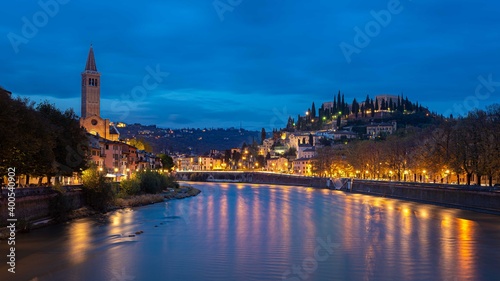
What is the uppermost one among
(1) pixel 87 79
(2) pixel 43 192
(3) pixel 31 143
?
(1) pixel 87 79

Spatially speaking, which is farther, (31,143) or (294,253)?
(31,143)

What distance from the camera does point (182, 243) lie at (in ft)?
113

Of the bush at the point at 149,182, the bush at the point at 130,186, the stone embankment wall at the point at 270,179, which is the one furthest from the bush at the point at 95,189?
the stone embankment wall at the point at 270,179

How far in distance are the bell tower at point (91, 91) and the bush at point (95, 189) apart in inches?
3841

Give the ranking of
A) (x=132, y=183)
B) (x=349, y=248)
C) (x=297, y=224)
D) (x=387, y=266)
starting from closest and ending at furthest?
(x=387, y=266), (x=349, y=248), (x=297, y=224), (x=132, y=183)

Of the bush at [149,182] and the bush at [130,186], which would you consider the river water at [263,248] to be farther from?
the bush at [149,182]

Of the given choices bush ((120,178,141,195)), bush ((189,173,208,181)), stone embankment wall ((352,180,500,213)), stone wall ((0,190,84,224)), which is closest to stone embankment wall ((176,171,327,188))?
bush ((189,173,208,181))

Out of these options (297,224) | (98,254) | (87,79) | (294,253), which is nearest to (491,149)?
(297,224)

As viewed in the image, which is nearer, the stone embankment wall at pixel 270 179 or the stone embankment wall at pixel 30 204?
the stone embankment wall at pixel 30 204

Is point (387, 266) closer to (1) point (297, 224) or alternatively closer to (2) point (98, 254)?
(2) point (98, 254)

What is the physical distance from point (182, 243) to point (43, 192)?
13501 millimetres

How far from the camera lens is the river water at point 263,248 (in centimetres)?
2509

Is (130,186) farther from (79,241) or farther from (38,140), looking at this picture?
(79,241)

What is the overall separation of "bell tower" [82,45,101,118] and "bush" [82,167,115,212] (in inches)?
3841
